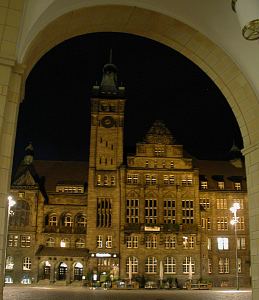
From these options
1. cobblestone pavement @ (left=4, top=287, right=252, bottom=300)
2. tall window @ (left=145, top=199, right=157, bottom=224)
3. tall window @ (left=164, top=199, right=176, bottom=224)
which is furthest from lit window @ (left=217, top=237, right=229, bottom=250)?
cobblestone pavement @ (left=4, top=287, right=252, bottom=300)

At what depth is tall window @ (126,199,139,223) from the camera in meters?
50.4

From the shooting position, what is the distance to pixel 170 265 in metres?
49.5

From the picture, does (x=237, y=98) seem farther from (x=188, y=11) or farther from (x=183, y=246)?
(x=183, y=246)

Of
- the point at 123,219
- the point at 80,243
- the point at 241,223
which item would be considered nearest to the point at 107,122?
the point at 123,219

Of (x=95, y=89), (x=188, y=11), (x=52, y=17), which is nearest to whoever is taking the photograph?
(x=52, y=17)

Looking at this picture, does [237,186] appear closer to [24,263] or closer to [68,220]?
[68,220]

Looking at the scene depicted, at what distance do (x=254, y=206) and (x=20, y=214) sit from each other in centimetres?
4619

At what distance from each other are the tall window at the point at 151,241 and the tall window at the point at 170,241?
133 cm

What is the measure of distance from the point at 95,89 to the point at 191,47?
48.3 meters

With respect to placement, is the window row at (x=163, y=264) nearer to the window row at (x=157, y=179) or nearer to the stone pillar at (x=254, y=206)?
the window row at (x=157, y=179)

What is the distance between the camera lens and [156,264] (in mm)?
49344

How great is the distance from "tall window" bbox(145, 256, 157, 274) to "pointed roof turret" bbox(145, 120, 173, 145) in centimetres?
1389

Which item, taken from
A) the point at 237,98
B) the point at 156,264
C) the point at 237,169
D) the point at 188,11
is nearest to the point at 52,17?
the point at 188,11

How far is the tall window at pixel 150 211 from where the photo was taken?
50.4m
